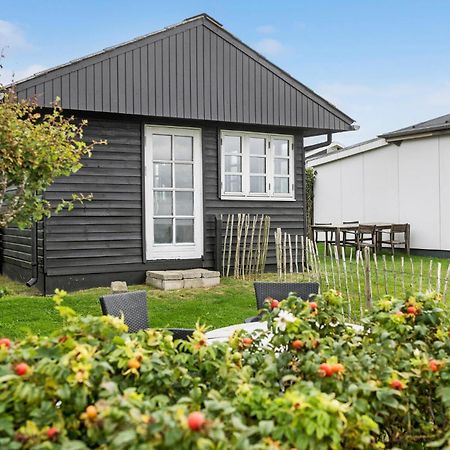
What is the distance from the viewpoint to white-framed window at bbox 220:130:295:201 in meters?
10.3

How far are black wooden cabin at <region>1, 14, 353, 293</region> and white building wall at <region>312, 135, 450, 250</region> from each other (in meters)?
4.67

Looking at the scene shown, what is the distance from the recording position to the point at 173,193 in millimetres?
9805

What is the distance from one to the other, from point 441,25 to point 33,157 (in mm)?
19319

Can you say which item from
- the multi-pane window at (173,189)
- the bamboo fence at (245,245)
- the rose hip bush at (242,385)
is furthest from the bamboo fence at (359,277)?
the rose hip bush at (242,385)

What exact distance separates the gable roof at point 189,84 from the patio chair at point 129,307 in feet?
16.5

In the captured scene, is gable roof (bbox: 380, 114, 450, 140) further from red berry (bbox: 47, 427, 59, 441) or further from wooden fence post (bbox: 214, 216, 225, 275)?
red berry (bbox: 47, 427, 59, 441)

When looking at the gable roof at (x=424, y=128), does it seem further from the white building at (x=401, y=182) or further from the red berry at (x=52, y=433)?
the red berry at (x=52, y=433)

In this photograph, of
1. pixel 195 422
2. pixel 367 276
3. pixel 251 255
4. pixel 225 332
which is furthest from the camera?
pixel 251 255

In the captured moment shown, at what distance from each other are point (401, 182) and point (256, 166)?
665 centimetres

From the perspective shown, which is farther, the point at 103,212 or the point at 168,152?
the point at 168,152

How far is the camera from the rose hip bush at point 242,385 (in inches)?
57.5

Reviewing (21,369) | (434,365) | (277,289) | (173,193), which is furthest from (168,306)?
(21,369)

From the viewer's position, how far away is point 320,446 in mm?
1503

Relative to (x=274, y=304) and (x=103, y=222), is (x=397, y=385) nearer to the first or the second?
(x=274, y=304)
